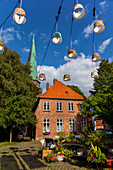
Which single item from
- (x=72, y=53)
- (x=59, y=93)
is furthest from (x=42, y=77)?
(x=59, y=93)

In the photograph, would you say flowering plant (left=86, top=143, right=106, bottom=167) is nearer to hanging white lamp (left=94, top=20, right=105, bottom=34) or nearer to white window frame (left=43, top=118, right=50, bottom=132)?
hanging white lamp (left=94, top=20, right=105, bottom=34)

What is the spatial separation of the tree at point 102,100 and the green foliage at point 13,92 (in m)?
8.25

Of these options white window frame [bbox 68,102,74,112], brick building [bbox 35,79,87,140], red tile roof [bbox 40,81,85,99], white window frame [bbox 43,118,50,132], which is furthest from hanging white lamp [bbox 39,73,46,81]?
white window frame [bbox 68,102,74,112]

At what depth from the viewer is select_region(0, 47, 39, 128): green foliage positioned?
656 inches

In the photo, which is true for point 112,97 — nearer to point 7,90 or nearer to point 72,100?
point 72,100

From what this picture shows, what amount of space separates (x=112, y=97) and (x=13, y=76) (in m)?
15.4

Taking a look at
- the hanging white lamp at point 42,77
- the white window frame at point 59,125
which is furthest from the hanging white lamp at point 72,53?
the white window frame at point 59,125

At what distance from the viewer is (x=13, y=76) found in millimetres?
20016

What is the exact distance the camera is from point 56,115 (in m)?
20.5

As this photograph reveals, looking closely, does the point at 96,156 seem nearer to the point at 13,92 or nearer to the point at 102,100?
the point at 102,100

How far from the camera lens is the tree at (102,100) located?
11.0 meters

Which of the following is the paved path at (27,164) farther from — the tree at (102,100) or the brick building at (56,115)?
the brick building at (56,115)

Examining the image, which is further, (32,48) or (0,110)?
(32,48)

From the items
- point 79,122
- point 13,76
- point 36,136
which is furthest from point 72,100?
point 13,76
